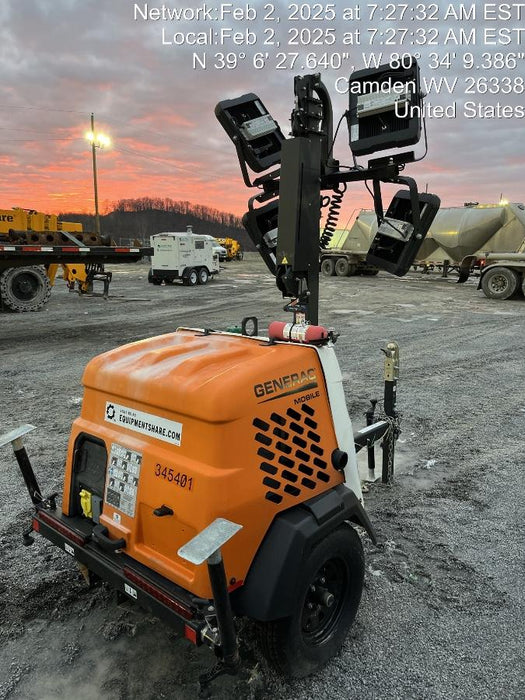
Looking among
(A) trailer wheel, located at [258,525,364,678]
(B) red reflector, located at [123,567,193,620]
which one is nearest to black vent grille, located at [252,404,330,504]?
(A) trailer wheel, located at [258,525,364,678]

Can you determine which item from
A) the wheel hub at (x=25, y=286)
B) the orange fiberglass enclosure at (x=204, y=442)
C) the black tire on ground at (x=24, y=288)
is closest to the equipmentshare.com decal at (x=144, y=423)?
the orange fiberglass enclosure at (x=204, y=442)

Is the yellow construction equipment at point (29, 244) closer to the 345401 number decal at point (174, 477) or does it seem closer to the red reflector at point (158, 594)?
the 345401 number decal at point (174, 477)

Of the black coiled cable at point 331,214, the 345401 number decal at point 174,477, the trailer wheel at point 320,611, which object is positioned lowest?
the trailer wheel at point 320,611

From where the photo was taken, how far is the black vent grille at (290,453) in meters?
2.24

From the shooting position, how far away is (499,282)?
17.3m

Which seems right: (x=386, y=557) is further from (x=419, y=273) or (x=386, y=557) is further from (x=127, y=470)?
(x=419, y=273)

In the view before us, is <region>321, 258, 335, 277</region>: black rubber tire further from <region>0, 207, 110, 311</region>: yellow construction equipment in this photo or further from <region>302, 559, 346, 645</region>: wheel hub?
<region>302, 559, 346, 645</region>: wheel hub

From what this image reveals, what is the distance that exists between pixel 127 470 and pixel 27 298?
13.3m

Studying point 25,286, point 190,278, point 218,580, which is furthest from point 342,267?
point 218,580

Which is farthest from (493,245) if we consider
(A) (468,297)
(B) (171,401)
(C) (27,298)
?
(B) (171,401)

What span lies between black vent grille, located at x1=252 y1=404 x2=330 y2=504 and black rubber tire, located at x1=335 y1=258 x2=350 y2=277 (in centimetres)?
2467

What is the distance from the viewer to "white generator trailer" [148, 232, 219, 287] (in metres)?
22.0

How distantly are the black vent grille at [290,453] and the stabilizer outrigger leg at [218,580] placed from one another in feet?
1.50

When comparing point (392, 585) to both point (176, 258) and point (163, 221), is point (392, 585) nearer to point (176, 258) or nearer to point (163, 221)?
point (176, 258)
